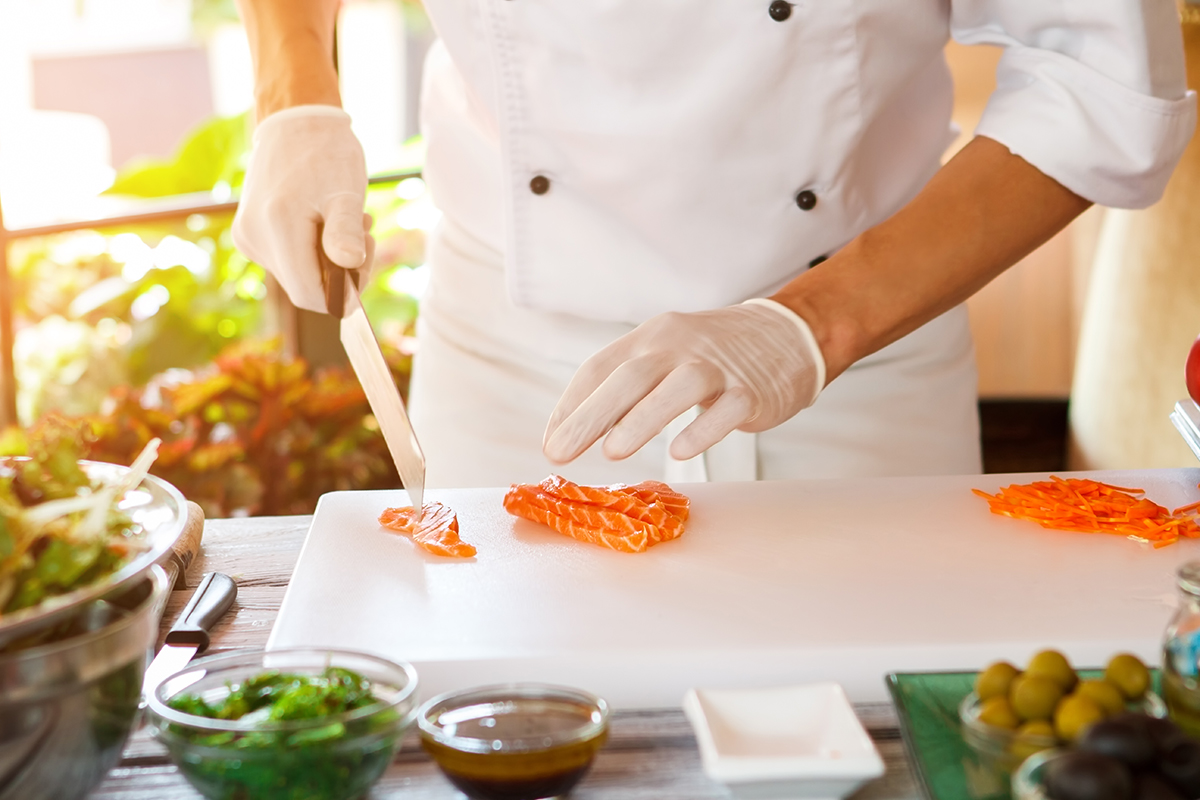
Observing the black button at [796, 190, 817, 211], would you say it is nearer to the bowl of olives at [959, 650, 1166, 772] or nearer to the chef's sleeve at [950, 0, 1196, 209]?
the chef's sleeve at [950, 0, 1196, 209]

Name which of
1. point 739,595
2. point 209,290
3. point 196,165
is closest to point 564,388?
point 739,595

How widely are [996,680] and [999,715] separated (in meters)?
0.03

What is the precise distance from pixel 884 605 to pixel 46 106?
4316mm

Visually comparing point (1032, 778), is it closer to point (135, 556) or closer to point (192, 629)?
point (135, 556)

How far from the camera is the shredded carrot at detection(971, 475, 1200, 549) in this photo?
139 centimetres

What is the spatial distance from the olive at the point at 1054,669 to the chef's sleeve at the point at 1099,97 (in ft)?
2.98

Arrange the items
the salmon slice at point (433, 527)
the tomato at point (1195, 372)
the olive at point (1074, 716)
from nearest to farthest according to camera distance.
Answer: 1. the olive at point (1074, 716)
2. the salmon slice at point (433, 527)
3. the tomato at point (1195, 372)

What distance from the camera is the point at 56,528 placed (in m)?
0.85

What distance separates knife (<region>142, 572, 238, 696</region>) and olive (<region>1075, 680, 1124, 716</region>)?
0.74 m

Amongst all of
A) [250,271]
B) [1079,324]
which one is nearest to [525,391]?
[250,271]

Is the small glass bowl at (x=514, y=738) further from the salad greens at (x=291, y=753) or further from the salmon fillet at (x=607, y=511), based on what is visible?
the salmon fillet at (x=607, y=511)

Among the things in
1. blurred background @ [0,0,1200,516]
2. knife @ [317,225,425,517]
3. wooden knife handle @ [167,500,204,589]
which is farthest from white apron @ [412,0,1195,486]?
blurred background @ [0,0,1200,516]

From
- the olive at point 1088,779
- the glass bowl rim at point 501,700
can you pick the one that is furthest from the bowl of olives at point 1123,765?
the glass bowl rim at point 501,700

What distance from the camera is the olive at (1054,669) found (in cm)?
86
